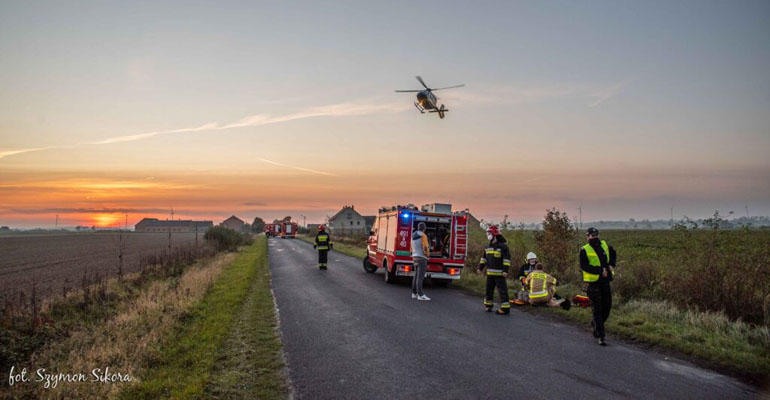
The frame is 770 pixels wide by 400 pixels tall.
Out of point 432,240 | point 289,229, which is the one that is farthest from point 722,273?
point 289,229

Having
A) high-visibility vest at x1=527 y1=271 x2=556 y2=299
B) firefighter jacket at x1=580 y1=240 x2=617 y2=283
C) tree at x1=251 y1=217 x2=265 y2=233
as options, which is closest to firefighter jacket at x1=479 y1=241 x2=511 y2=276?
high-visibility vest at x1=527 y1=271 x2=556 y2=299

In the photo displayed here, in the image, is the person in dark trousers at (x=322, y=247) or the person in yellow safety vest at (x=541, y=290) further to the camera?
the person in dark trousers at (x=322, y=247)

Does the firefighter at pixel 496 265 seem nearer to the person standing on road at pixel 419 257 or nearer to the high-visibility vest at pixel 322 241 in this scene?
the person standing on road at pixel 419 257

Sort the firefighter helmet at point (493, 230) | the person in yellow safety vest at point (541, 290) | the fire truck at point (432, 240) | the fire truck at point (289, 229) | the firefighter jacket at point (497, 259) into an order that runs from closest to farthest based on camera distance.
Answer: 1. the firefighter jacket at point (497, 259)
2. the firefighter helmet at point (493, 230)
3. the person in yellow safety vest at point (541, 290)
4. the fire truck at point (432, 240)
5. the fire truck at point (289, 229)

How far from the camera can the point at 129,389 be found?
5.43m

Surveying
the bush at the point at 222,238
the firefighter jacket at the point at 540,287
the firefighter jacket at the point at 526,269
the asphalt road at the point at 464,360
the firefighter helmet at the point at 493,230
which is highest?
the firefighter helmet at the point at 493,230

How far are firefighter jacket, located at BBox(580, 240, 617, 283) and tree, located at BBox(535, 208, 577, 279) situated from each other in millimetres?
7342

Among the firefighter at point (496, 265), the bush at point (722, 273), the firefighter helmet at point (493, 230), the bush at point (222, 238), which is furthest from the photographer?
the bush at point (222, 238)

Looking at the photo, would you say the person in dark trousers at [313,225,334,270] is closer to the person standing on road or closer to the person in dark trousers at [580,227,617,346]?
the person standing on road

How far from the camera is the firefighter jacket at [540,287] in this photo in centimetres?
1073

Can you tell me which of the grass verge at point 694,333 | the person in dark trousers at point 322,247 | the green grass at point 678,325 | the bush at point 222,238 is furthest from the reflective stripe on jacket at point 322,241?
the bush at point 222,238

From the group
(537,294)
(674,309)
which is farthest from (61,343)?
(674,309)

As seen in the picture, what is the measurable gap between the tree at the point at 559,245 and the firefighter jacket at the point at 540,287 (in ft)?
13.7

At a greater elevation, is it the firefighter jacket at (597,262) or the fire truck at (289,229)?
the firefighter jacket at (597,262)
